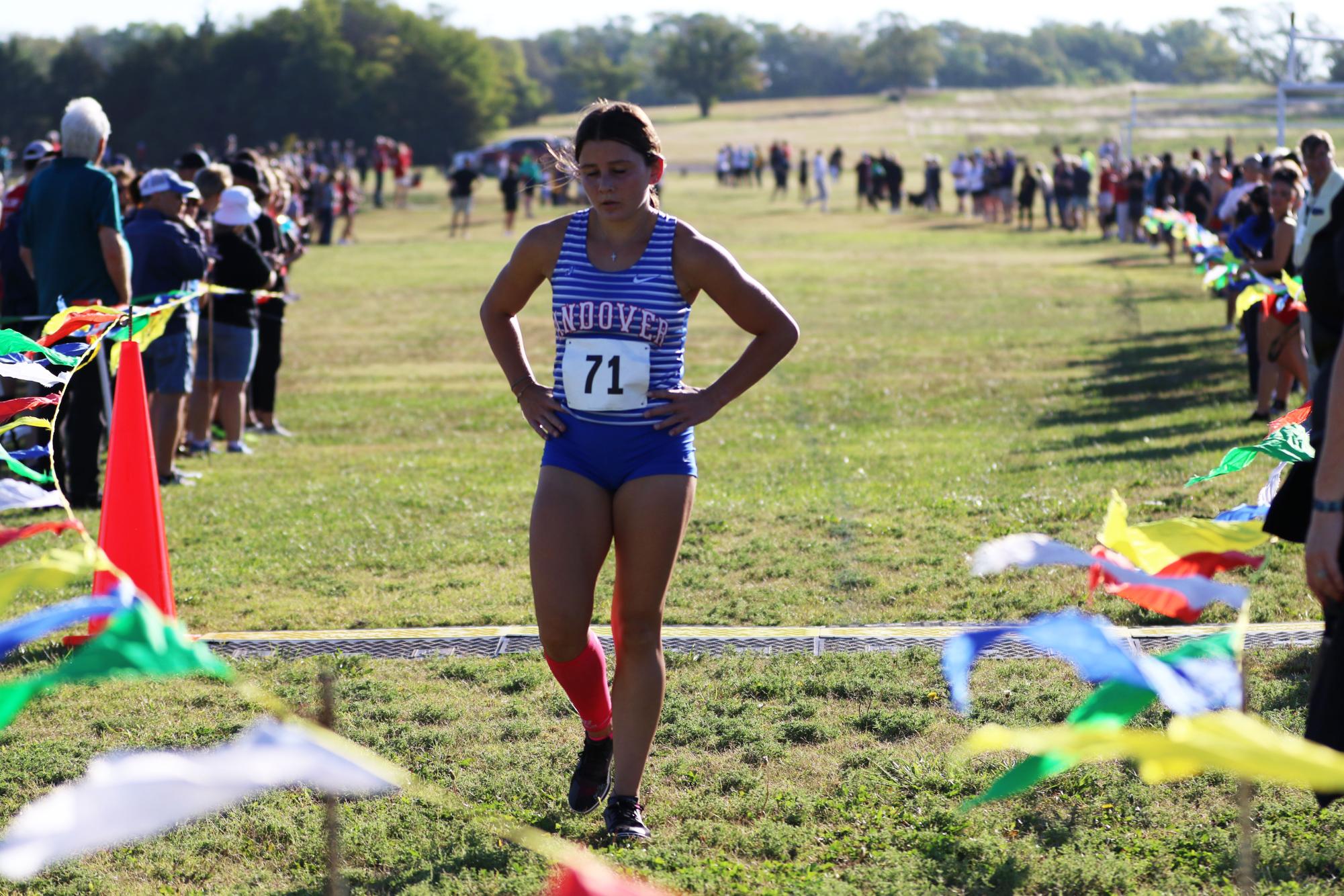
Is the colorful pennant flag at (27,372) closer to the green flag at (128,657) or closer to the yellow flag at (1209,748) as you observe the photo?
the green flag at (128,657)

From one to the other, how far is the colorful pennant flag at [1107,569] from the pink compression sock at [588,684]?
5.19 feet

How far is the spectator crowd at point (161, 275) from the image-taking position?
316 inches

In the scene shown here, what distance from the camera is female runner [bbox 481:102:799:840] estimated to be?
13.2 ft

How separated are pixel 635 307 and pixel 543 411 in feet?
1.32

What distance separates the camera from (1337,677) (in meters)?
3.14

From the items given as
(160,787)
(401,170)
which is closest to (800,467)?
(160,787)

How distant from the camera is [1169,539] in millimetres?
3467

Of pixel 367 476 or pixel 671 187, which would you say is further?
pixel 671 187

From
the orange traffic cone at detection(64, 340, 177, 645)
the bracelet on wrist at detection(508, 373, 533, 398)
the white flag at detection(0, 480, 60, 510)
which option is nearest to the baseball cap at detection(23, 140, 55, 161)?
the orange traffic cone at detection(64, 340, 177, 645)

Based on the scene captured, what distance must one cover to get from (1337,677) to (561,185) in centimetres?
263

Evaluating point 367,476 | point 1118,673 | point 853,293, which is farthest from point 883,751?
point 853,293

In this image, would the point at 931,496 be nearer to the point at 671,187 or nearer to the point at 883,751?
the point at 883,751

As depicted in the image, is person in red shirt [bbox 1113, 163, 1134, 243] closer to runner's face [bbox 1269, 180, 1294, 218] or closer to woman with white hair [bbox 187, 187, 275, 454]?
runner's face [bbox 1269, 180, 1294, 218]

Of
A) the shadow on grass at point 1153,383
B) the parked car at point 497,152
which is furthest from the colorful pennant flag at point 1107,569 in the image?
the parked car at point 497,152
